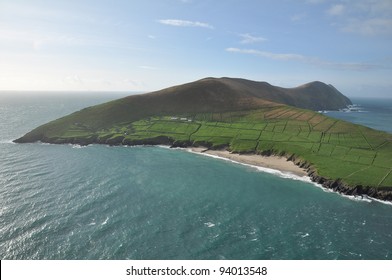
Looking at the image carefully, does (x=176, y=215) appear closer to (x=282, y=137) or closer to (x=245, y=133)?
(x=282, y=137)

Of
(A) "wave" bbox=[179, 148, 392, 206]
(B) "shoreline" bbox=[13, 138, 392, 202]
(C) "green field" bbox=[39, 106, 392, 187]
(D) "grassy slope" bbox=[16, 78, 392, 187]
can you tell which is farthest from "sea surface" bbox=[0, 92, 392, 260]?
(D) "grassy slope" bbox=[16, 78, 392, 187]

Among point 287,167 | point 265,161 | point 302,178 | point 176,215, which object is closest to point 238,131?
point 265,161

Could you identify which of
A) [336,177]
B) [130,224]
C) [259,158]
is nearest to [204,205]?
[130,224]

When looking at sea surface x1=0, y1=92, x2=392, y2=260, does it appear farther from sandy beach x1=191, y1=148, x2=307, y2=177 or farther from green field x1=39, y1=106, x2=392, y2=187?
green field x1=39, y1=106, x2=392, y2=187

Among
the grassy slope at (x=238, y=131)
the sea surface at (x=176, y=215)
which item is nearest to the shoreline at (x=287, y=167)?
the grassy slope at (x=238, y=131)

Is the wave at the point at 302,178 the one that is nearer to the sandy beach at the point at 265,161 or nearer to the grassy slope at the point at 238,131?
the sandy beach at the point at 265,161

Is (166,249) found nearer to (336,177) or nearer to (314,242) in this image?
(314,242)
